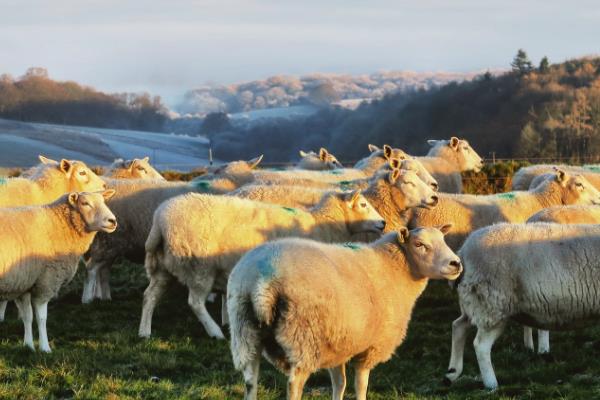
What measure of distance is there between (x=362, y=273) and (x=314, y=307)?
35.7 inches

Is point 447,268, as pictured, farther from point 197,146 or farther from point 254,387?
point 197,146

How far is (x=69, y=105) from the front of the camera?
89.1 m

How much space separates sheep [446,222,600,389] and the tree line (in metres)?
79.6

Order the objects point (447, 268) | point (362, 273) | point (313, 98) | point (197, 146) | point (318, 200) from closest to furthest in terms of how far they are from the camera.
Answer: point (362, 273) < point (447, 268) < point (318, 200) < point (197, 146) < point (313, 98)

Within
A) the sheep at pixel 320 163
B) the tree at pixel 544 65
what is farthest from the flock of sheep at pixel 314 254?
the tree at pixel 544 65

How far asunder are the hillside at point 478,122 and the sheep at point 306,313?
50106 mm

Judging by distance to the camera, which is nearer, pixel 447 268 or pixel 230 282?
pixel 230 282

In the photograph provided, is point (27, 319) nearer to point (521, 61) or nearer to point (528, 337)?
point (528, 337)

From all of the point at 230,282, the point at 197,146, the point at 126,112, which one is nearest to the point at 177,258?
the point at 230,282

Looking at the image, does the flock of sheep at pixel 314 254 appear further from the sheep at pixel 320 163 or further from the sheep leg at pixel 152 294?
the sheep at pixel 320 163

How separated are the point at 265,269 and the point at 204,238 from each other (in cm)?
366

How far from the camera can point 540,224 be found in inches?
330

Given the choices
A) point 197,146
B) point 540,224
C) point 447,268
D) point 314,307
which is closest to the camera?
point 314,307

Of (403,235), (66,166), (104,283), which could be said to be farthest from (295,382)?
(66,166)
